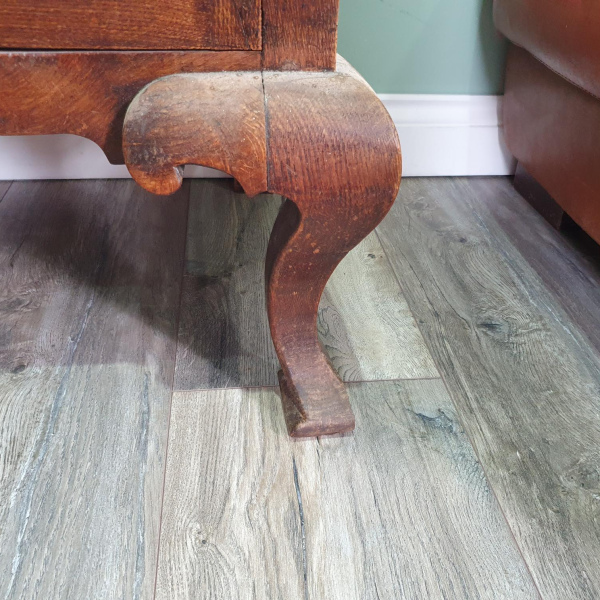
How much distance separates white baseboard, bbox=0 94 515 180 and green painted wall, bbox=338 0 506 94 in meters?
0.03

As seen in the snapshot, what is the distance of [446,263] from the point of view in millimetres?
1056

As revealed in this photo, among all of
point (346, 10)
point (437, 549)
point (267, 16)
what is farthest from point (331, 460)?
point (346, 10)

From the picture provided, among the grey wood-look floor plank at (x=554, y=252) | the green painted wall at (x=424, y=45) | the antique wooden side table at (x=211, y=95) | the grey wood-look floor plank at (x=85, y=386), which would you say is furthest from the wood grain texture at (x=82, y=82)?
the green painted wall at (x=424, y=45)

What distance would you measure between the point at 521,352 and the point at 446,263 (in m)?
0.25

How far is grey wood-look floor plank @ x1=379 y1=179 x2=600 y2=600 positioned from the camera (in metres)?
0.61

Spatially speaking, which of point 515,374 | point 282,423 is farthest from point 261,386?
point 515,374

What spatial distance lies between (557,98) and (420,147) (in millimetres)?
329

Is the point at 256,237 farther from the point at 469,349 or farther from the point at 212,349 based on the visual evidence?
the point at 469,349

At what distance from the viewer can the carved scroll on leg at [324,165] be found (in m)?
0.53

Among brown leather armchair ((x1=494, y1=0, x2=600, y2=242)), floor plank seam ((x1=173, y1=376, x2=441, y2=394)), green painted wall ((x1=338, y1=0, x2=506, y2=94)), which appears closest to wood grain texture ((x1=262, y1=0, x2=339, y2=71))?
floor plank seam ((x1=173, y1=376, x2=441, y2=394))

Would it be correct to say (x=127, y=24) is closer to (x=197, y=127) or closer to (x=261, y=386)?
(x=197, y=127)

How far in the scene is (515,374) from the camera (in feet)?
2.66

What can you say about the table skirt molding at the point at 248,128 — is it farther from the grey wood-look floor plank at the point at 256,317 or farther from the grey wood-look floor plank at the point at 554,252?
the grey wood-look floor plank at the point at 554,252

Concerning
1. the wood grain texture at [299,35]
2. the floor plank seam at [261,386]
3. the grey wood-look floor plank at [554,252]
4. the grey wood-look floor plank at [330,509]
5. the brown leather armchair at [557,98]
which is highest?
the wood grain texture at [299,35]
